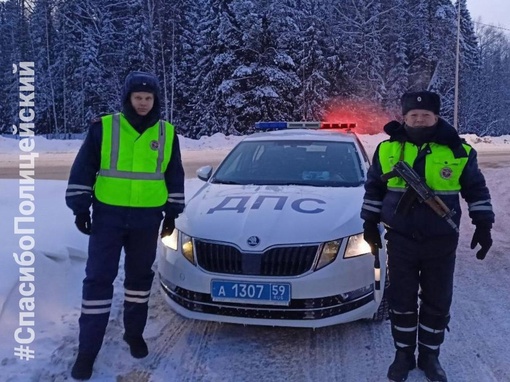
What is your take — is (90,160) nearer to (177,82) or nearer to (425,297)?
(425,297)

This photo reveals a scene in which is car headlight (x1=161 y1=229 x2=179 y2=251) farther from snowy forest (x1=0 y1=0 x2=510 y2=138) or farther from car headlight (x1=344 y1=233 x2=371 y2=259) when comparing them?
snowy forest (x1=0 y1=0 x2=510 y2=138)

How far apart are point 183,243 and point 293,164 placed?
5.62 ft

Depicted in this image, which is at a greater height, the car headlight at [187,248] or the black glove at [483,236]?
the black glove at [483,236]

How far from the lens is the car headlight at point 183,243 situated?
3758mm

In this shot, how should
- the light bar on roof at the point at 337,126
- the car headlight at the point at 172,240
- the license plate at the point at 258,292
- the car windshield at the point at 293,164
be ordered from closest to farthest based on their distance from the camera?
the license plate at the point at 258,292 → the car headlight at the point at 172,240 → the car windshield at the point at 293,164 → the light bar on roof at the point at 337,126

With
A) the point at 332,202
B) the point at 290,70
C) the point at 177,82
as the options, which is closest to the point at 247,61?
the point at 290,70

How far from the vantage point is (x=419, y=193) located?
302 cm

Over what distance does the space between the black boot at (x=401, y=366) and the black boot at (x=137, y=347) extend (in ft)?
5.28

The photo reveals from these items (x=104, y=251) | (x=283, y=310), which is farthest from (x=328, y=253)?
(x=104, y=251)

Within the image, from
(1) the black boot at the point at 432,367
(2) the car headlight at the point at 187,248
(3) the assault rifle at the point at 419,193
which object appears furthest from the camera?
(2) the car headlight at the point at 187,248

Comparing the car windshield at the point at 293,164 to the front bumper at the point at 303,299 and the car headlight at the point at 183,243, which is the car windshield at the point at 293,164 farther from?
the front bumper at the point at 303,299

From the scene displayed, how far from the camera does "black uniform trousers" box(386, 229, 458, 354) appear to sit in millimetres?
3145

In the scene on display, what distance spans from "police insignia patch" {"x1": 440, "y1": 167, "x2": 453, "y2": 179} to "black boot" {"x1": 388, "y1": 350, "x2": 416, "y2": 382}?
1152mm

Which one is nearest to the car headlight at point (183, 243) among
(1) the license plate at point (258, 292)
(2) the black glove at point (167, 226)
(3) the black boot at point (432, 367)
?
(2) the black glove at point (167, 226)
